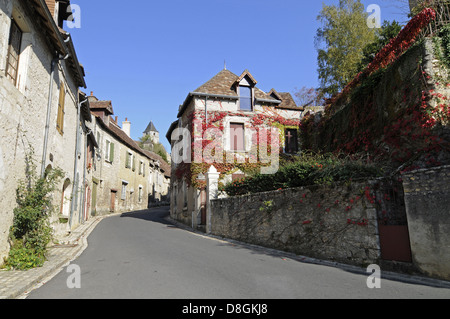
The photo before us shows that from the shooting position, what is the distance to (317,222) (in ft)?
25.6

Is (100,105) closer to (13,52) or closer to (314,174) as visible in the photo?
(13,52)

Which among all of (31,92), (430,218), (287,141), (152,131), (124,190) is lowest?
(430,218)

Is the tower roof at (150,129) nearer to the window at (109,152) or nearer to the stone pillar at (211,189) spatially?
the window at (109,152)

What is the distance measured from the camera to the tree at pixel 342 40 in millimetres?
21672

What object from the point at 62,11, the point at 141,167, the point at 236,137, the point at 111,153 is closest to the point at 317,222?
the point at 236,137

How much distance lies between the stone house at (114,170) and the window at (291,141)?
467 inches

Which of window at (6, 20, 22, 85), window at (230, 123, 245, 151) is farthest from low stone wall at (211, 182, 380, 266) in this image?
window at (6, 20, 22, 85)

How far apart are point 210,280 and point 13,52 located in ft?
20.5

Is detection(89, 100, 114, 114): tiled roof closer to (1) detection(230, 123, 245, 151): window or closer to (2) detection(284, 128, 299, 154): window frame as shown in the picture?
(1) detection(230, 123, 245, 151): window

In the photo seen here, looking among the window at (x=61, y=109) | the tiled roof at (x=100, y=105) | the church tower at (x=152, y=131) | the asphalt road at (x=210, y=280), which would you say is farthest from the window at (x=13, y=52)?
the church tower at (x=152, y=131)

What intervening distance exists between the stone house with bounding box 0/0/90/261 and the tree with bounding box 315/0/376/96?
700 inches

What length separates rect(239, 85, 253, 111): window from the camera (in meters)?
18.0

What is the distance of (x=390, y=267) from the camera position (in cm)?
602
